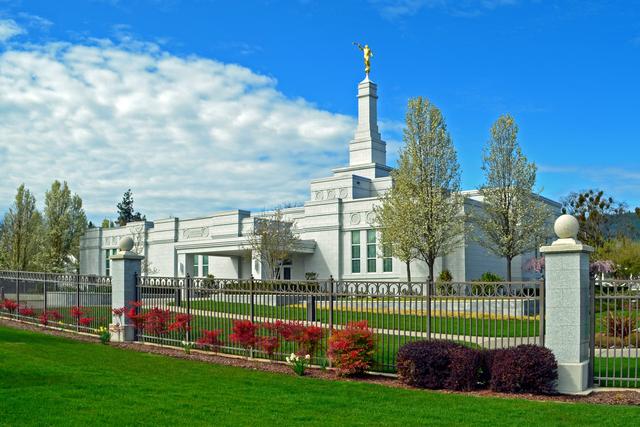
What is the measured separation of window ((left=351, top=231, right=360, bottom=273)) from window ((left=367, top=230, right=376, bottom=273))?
85 centimetres

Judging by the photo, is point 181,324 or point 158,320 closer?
point 181,324

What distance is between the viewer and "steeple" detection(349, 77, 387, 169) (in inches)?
1938

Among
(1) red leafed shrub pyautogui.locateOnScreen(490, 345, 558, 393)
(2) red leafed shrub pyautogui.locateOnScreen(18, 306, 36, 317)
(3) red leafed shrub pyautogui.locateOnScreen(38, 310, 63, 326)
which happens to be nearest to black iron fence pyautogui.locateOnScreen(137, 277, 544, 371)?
(1) red leafed shrub pyautogui.locateOnScreen(490, 345, 558, 393)

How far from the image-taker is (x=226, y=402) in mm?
9109

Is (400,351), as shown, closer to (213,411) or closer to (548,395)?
(548,395)

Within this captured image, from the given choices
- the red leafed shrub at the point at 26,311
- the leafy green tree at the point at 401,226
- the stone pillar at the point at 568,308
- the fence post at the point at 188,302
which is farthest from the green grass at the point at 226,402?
the leafy green tree at the point at 401,226

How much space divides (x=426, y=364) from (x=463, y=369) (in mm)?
613

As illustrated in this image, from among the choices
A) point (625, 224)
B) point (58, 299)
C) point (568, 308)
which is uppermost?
point (625, 224)

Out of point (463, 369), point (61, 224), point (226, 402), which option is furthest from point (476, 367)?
point (61, 224)

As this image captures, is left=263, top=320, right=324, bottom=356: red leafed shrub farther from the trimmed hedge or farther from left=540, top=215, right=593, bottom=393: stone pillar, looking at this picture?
left=540, top=215, right=593, bottom=393: stone pillar

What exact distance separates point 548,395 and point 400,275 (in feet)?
95.3

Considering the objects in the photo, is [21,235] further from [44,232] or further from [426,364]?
[426,364]

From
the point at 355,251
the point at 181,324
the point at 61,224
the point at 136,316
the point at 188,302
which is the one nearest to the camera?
the point at 181,324

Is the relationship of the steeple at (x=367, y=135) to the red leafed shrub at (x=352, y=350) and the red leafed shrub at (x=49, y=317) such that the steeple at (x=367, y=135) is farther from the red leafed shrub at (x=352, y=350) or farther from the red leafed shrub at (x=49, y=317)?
the red leafed shrub at (x=352, y=350)
